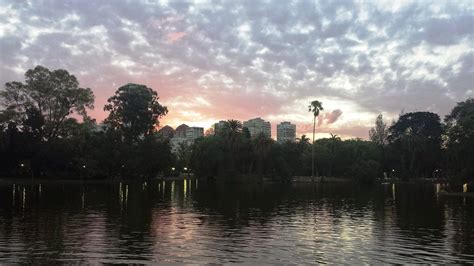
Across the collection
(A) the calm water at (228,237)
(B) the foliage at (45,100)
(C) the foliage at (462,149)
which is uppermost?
(B) the foliage at (45,100)

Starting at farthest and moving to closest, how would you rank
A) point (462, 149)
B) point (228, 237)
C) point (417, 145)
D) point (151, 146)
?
point (417, 145)
point (151, 146)
point (462, 149)
point (228, 237)

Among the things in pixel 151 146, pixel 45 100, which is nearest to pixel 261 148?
pixel 151 146

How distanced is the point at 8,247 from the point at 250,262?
9140mm

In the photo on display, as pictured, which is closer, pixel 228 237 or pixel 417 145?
pixel 228 237

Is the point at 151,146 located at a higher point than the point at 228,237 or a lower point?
higher

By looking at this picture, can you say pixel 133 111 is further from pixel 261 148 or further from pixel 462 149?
pixel 462 149

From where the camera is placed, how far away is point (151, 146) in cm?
11050

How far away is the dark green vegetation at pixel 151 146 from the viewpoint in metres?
91.1

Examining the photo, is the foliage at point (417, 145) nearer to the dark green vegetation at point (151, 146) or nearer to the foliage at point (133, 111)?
the dark green vegetation at point (151, 146)

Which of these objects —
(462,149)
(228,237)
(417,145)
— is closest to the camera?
(228,237)

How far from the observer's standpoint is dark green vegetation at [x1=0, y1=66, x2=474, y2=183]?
9106 centimetres

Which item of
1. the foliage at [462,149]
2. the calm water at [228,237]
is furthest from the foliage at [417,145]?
the calm water at [228,237]

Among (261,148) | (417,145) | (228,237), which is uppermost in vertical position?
(417,145)

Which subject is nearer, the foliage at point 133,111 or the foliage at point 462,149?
the foliage at point 462,149
